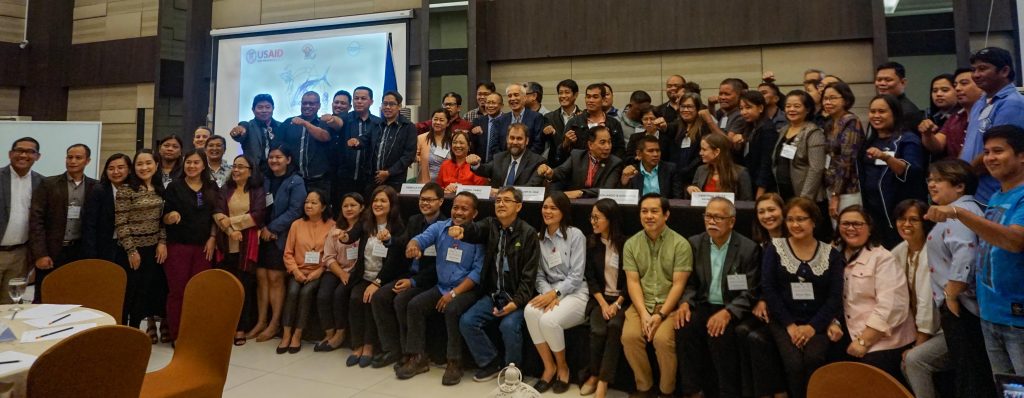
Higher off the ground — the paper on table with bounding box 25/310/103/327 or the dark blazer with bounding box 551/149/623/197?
the dark blazer with bounding box 551/149/623/197

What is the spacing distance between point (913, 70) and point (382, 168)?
17.3 ft

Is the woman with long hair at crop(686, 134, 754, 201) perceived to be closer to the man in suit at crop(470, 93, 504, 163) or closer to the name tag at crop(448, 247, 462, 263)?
the name tag at crop(448, 247, 462, 263)

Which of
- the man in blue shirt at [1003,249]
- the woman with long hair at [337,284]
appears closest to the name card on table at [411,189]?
the woman with long hair at [337,284]

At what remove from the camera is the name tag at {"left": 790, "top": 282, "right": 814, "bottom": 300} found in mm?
2822

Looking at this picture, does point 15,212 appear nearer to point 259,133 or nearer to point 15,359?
point 259,133

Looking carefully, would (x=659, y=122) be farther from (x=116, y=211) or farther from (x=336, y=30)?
(x=336, y=30)

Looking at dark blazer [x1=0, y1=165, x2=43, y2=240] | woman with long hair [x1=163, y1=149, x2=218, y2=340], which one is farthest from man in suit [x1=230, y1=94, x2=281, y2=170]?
dark blazer [x1=0, y1=165, x2=43, y2=240]

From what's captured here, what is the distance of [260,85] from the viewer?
771 cm

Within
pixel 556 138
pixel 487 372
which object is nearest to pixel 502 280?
pixel 487 372

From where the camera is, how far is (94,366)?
58.6 inches

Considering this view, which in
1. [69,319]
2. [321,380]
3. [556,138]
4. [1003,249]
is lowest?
[321,380]

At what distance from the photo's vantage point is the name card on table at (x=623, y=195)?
3609 mm

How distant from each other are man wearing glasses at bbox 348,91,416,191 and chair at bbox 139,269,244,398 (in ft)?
7.69

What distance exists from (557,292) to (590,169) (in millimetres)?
1155
